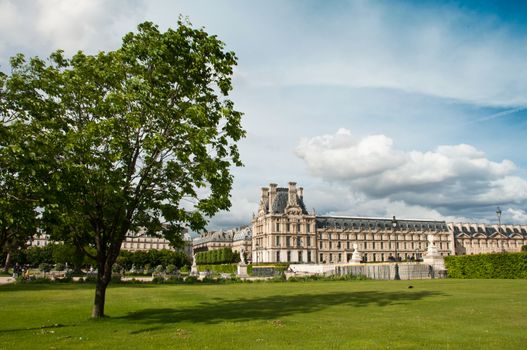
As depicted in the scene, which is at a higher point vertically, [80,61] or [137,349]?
[80,61]

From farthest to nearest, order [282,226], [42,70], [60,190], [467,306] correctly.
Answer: [282,226] < [467,306] < [42,70] < [60,190]

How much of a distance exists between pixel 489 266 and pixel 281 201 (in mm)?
82066

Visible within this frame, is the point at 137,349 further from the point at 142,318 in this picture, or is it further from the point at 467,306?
the point at 467,306

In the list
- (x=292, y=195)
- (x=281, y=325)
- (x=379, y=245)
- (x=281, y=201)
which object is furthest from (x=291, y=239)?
(x=281, y=325)

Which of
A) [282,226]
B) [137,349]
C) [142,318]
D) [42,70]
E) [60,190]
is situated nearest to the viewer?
[137,349]

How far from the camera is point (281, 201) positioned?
415ft

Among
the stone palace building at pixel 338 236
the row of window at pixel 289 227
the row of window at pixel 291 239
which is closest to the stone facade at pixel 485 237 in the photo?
the stone palace building at pixel 338 236

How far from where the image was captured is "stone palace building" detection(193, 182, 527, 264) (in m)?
124

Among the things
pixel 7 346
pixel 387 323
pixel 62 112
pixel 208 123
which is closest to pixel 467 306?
pixel 387 323

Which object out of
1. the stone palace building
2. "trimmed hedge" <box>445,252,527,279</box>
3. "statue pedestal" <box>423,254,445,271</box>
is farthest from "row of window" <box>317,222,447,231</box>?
"trimmed hedge" <box>445,252,527,279</box>

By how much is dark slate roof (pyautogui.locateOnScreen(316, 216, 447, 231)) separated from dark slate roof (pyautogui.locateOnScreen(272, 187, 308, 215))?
8681 millimetres

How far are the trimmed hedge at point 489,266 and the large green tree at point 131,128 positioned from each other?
1482 inches

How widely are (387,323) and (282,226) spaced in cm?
10887

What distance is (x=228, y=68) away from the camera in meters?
18.5
